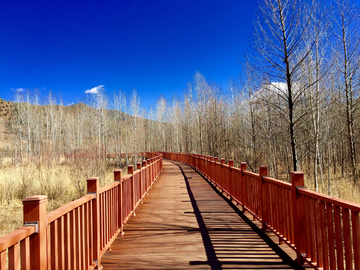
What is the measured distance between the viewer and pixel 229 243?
4406 mm

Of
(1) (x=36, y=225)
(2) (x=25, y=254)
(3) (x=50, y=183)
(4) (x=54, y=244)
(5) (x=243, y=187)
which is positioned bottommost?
(3) (x=50, y=183)

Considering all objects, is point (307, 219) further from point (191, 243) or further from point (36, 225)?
point (36, 225)

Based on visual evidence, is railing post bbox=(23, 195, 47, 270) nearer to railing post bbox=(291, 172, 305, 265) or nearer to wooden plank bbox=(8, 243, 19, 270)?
wooden plank bbox=(8, 243, 19, 270)

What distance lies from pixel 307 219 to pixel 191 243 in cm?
216

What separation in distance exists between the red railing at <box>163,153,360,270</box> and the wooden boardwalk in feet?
1.35

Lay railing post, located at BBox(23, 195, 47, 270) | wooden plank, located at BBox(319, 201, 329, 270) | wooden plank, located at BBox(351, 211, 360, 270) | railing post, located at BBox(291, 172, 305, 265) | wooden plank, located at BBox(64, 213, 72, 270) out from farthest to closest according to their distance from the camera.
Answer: railing post, located at BBox(291, 172, 305, 265)
wooden plank, located at BBox(319, 201, 329, 270)
wooden plank, located at BBox(64, 213, 72, 270)
wooden plank, located at BBox(351, 211, 360, 270)
railing post, located at BBox(23, 195, 47, 270)

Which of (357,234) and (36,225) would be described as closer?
(36,225)

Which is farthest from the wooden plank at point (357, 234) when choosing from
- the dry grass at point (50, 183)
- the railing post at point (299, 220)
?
the dry grass at point (50, 183)

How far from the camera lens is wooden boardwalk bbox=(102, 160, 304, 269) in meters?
3.66

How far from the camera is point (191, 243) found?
448 cm

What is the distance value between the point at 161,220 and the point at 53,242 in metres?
3.94

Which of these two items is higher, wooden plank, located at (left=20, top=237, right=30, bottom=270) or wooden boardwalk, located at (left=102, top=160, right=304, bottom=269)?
wooden plank, located at (left=20, top=237, right=30, bottom=270)

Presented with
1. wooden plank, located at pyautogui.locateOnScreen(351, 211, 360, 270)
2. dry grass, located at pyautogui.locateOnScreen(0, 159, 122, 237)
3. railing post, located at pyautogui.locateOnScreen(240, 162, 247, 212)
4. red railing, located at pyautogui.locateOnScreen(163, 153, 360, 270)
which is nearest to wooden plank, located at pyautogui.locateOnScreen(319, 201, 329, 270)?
red railing, located at pyautogui.locateOnScreen(163, 153, 360, 270)

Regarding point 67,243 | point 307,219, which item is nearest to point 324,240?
point 307,219
